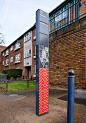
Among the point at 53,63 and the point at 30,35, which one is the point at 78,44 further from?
the point at 30,35

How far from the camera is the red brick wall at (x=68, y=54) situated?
19.7ft

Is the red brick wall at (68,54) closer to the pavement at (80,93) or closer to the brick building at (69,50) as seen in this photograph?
the brick building at (69,50)

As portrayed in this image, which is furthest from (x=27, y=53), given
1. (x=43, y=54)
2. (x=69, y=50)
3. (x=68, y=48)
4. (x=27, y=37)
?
(x=43, y=54)

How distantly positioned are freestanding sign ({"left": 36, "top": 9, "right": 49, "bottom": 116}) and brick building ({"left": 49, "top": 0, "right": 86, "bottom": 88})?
3.44 meters

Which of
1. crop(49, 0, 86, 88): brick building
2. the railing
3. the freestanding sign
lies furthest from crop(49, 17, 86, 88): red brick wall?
the freestanding sign

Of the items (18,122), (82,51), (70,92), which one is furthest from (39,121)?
(82,51)

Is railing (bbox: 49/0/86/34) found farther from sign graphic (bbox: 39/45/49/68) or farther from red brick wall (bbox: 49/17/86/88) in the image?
sign graphic (bbox: 39/45/49/68)

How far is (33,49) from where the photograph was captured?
1594 centimetres

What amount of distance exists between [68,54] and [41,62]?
4223mm

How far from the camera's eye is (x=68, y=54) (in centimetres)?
697

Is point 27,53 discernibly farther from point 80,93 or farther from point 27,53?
point 80,93

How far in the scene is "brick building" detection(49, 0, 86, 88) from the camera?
6.03 m

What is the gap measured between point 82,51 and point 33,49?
1066 cm

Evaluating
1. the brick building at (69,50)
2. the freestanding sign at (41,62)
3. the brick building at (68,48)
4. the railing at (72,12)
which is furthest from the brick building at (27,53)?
the freestanding sign at (41,62)
